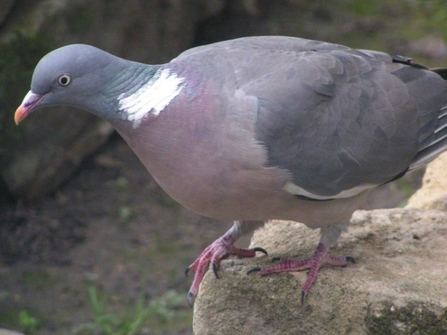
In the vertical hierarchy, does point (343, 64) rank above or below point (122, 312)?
above

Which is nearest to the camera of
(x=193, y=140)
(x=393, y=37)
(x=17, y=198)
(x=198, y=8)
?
(x=193, y=140)

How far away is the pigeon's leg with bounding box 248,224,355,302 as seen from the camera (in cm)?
347

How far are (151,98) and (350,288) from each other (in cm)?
120

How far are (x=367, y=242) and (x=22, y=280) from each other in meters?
2.87

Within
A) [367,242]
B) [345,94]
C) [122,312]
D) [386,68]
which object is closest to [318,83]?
[345,94]

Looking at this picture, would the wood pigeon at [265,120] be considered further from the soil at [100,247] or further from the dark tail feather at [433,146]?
the soil at [100,247]

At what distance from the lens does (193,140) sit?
3.10 metres

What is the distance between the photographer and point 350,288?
3.35 meters

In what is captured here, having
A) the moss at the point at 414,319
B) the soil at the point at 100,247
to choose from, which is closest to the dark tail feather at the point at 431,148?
the moss at the point at 414,319

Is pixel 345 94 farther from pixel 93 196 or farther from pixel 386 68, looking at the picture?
pixel 93 196

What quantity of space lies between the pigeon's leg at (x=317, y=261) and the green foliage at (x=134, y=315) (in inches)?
71.6

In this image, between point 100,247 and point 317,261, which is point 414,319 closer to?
point 317,261

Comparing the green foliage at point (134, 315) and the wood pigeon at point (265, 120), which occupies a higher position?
the wood pigeon at point (265, 120)

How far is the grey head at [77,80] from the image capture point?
3.05m
